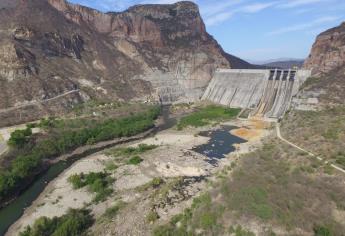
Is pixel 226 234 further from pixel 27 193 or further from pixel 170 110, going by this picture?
pixel 170 110

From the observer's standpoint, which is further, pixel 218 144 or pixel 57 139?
pixel 218 144

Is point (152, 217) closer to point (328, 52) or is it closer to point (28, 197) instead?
point (28, 197)

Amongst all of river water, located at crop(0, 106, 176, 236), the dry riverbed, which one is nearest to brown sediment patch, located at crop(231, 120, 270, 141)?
the dry riverbed

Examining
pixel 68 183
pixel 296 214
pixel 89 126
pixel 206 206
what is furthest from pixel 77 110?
pixel 296 214

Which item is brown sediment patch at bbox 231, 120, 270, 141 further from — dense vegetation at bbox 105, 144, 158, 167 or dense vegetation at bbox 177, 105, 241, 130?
dense vegetation at bbox 105, 144, 158, 167

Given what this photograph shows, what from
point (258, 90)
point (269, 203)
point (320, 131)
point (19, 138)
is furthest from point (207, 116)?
point (269, 203)

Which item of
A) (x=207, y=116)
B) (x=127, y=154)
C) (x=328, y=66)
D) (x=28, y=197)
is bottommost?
(x=28, y=197)
